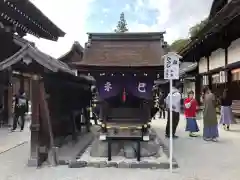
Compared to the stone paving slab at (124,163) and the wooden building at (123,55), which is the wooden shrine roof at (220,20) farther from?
the stone paving slab at (124,163)

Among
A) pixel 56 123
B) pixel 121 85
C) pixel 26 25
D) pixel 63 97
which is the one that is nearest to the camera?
pixel 121 85

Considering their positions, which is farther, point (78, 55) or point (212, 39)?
point (212, 39)

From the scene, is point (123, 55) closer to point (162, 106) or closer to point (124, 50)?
point (124, 50)

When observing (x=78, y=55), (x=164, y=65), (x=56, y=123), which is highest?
(x=78, y=55)

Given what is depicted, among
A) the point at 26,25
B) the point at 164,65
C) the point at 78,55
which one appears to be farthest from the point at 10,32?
the point at 164,65

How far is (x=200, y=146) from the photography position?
1160 cm

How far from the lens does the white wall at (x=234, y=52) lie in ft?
55.5

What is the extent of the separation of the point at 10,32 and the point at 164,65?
8.62m

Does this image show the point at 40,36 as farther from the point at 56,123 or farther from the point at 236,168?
the point at 236,168

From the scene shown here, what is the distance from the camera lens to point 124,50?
1004 cm

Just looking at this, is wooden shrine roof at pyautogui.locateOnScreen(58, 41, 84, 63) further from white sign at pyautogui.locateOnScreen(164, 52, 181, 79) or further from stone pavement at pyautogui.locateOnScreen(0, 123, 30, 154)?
white sign at pyautogui.locateOnScreen(164, 52, 181, 79)

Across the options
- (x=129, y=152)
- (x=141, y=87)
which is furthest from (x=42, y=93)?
(x=129, y=152)

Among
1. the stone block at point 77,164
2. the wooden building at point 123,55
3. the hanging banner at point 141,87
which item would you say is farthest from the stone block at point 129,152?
the wooden building at point 123,55

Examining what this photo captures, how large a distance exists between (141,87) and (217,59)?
43.0ft
